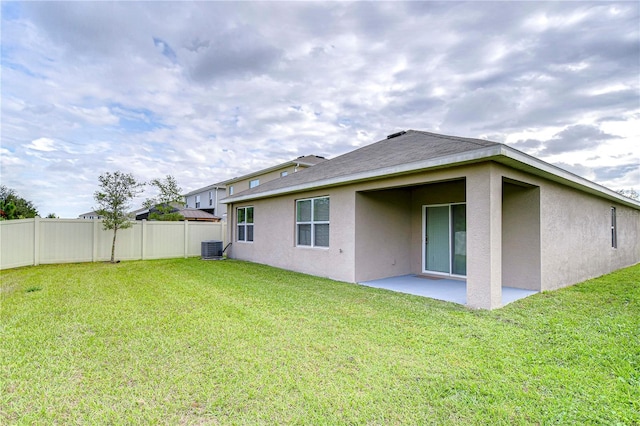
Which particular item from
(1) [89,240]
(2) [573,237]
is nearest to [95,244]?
(1) [89,240]

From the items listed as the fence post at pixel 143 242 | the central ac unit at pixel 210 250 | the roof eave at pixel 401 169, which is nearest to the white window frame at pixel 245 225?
the central ac unit at pixel 210 250

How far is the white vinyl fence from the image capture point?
10.7 m

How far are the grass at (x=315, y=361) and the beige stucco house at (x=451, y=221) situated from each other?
119cm

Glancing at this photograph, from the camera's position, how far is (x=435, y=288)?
24.2ft

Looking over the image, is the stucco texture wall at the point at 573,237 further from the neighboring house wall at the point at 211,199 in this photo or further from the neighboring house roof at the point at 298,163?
the neighboring house wall at the point at 211,199

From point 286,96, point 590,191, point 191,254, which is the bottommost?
point 191,254

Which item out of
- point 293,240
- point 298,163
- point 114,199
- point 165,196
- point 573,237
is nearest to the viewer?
point 573,237

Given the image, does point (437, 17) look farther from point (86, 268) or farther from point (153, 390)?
point (86, 268)

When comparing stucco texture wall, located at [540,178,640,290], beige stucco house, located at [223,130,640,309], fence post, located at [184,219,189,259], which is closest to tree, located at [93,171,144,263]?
fence post, located at [184,219,189,259]

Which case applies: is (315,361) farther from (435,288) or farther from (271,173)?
(271,173)

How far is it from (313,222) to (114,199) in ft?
27.4

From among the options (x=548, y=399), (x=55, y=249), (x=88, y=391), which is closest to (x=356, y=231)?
(x=548, y=399)

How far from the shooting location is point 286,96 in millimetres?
12469

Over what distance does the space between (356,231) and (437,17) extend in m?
5.79
